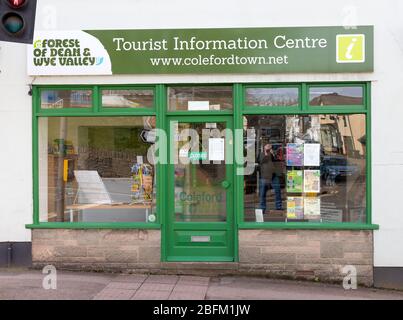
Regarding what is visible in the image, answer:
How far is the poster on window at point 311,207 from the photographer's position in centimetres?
784

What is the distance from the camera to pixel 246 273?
768cm

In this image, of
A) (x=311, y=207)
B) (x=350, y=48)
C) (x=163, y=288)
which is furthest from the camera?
(x=311, y=207)

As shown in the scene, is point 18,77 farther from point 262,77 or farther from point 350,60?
point 350,60

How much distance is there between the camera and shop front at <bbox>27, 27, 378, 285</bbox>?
7.63 m

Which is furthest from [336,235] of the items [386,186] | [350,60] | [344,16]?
[344,16]

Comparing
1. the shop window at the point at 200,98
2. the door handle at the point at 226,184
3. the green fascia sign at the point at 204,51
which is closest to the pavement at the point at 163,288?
the door handle at the point at 226,184

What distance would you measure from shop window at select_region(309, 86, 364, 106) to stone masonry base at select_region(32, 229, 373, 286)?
1807 mm

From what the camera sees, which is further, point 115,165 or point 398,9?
point 115,165

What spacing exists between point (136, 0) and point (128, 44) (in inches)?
25.0

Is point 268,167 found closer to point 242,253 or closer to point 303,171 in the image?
point 303,171

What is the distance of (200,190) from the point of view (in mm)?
7969

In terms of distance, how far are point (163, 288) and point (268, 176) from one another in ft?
7.22

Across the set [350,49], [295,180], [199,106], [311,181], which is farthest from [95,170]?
[350,49]

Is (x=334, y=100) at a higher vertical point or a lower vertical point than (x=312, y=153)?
higher
